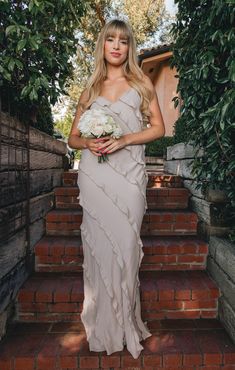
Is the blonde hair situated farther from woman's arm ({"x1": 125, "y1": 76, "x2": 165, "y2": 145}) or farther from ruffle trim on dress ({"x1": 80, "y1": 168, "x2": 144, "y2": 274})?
ruffle trim on dress ({"x1": 80, "y1": 168, "x2": 144, "y2": 274})

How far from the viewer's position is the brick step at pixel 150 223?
349 cm

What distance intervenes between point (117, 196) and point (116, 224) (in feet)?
0.64

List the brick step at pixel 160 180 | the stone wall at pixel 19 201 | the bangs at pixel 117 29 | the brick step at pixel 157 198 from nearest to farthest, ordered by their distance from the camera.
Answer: the bangs at pixel 117 29 → the stone wall at pixel 19 201 → the brick step at pixel 157 198 → the brick step at pixel 160 180

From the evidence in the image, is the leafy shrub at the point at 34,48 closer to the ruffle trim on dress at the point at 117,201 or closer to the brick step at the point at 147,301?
the ruffle trim on dress at the point at 117,201

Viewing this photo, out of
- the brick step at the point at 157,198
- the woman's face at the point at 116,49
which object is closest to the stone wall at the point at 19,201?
the brick step at the point at 157,198

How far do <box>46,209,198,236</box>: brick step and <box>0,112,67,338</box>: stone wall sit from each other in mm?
139

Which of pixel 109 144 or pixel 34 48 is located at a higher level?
pixel 34 48

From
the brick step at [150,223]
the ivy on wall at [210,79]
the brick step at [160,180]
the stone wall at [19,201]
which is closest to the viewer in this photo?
the ivy on wall at [210,79]

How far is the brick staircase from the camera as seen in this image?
210 centimetres

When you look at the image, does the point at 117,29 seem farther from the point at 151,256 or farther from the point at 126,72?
the point at 151,256

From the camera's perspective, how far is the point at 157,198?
3.95 meters

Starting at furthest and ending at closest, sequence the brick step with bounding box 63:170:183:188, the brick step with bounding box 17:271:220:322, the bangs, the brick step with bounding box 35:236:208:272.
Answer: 1. the brick step with bounding box 63:170:183:188
2. the brick step with bounding box 35:236:208:272
3. the brick step with bounding box 17:271:220:322
4. the bangs

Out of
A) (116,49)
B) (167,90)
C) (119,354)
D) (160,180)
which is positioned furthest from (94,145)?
(167,90)

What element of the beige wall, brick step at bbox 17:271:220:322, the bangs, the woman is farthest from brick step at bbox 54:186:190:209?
the beige wall
